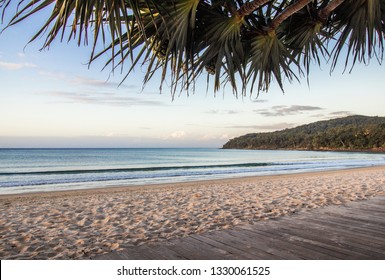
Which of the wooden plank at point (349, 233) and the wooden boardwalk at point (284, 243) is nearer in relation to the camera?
the wooden boardwalk at point (284, 243)

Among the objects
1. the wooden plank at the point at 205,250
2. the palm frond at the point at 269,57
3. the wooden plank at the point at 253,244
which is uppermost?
the palm frond at the point at 269,57

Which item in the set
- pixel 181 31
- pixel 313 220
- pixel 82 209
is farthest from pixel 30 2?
pixel 82 209

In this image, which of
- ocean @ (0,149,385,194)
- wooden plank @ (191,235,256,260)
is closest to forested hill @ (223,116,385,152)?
ocean @ (0,149,385,194)

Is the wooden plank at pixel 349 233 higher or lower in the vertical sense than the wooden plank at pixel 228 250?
higher

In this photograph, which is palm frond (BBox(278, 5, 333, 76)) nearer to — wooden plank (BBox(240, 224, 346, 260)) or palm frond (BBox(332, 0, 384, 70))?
palm frond (BBox(332, 0, 384, 70))

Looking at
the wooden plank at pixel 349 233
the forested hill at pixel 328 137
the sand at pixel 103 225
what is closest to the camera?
the wooden plank at pixel 349 233

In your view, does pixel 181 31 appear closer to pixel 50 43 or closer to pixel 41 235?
pixel 50 43

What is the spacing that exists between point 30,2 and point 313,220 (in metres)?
3.21

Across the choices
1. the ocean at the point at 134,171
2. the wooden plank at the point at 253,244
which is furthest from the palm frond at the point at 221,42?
the ocean at the point at 134,171

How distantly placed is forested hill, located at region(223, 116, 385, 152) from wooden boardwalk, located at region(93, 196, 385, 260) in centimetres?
6922

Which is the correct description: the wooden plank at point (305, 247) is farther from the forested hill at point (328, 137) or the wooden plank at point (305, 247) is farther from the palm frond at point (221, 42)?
the forested hill at point (328, 137)

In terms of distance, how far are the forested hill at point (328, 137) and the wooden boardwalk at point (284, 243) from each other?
6922cm

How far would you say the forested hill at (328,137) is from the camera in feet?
218
